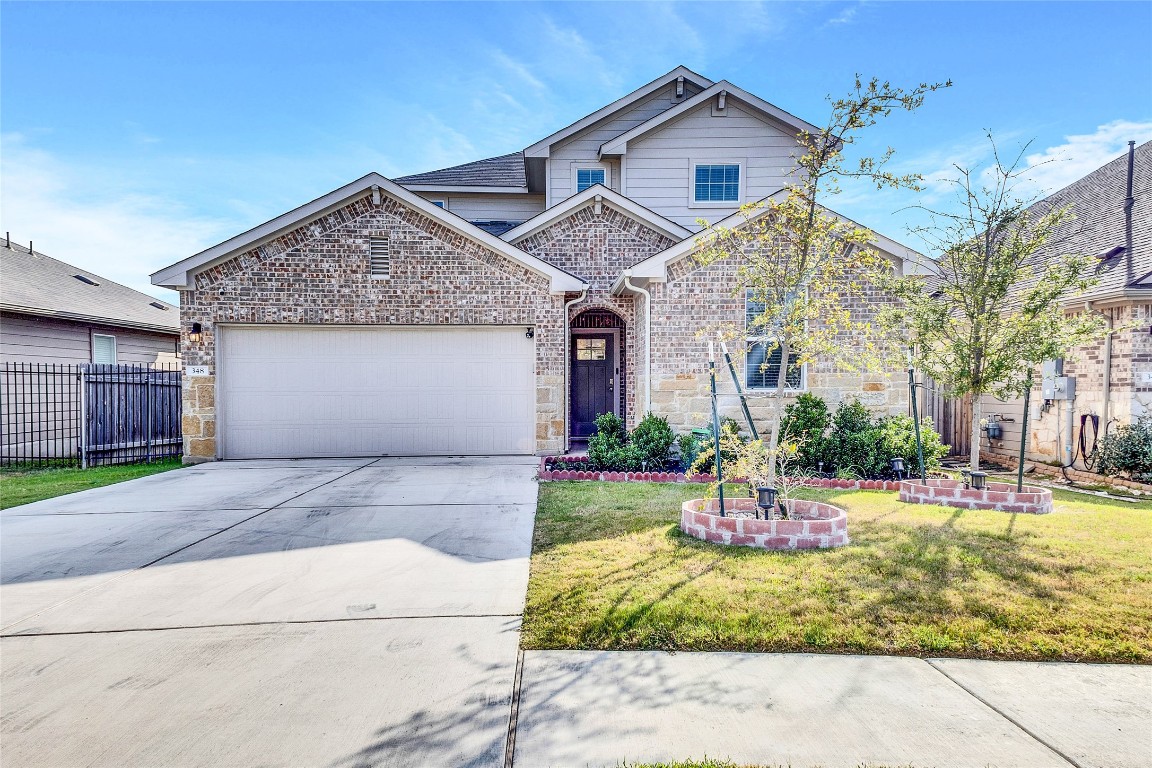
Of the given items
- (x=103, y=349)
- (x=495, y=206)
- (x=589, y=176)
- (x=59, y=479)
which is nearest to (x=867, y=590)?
(x=59, y=479)

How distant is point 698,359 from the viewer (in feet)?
32.1

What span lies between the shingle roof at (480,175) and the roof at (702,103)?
3115 millimetres

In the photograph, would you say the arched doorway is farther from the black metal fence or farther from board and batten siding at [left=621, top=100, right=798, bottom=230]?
the black metal fence

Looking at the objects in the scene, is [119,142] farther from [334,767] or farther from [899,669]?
[899,669]

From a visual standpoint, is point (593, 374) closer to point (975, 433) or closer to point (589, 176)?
point (589, 176)

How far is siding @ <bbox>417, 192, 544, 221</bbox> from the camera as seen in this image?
1570 centimetres

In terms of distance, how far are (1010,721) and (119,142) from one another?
A: 1582 centimetres

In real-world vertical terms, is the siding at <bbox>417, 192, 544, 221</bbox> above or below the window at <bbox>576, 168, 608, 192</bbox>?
below

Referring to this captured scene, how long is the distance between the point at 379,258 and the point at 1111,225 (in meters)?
14.1

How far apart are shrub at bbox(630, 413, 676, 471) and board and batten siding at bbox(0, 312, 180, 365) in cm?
1291

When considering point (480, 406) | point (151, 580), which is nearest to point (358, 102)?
point (480, 406)

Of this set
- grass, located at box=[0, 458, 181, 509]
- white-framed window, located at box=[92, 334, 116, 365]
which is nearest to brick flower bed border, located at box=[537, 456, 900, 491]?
grass, located at box=[0, 458, 181, 509]

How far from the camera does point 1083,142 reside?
10.7 meters

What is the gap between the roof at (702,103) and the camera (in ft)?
43.3
